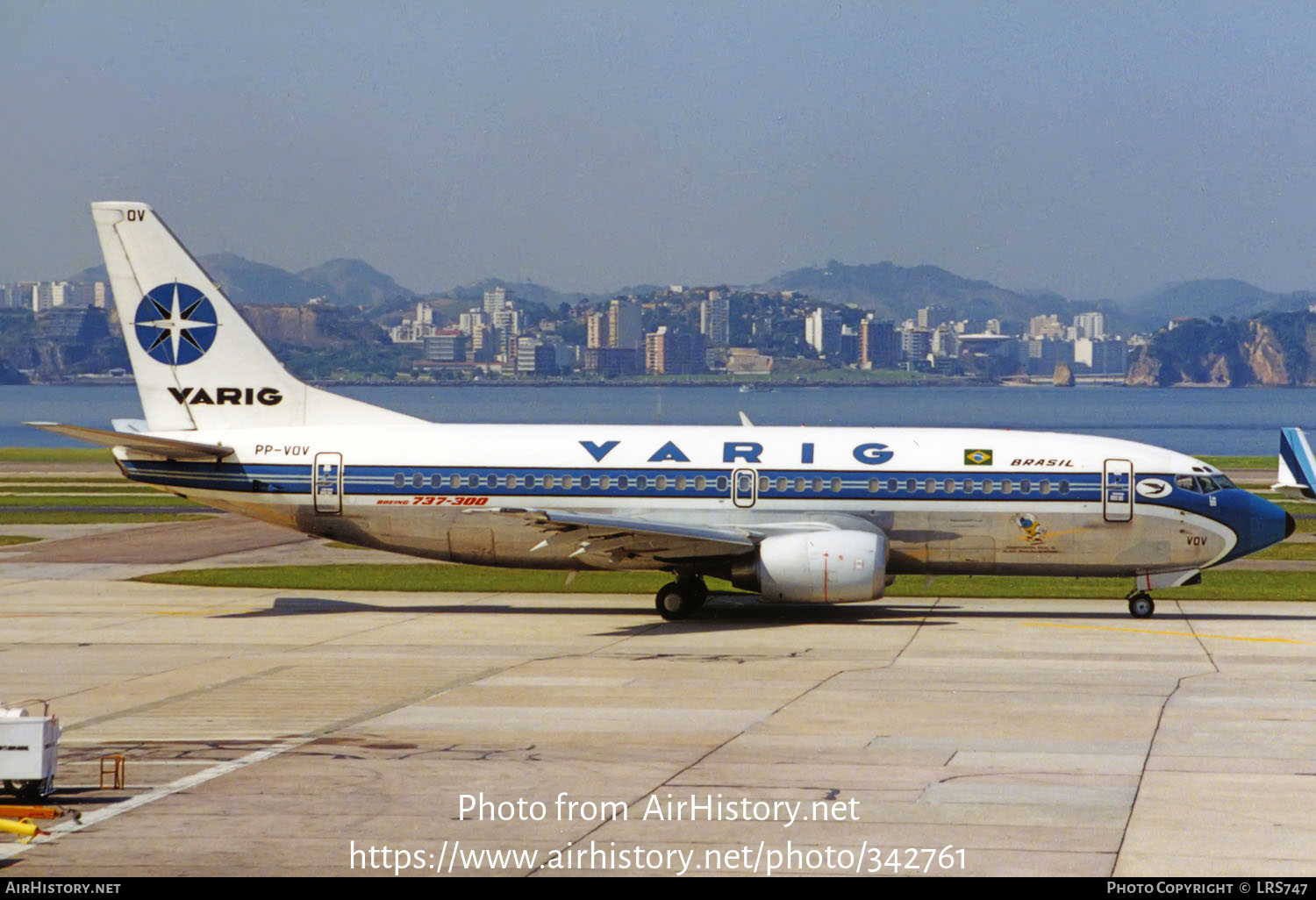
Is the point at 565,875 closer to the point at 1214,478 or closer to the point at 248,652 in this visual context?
the point at 248,652

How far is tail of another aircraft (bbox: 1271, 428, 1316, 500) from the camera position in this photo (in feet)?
172

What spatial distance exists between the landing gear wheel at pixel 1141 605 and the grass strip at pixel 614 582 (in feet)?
12.5

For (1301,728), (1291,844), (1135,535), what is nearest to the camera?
(1291,844)

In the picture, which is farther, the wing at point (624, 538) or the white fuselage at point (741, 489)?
the white fuselage at point (741, 489)

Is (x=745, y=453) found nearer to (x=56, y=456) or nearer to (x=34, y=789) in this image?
(x=34, y=789)

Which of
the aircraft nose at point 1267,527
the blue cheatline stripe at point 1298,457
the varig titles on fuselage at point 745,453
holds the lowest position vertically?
the aircraft nose at point 1267,527

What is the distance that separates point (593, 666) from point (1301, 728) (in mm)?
10892

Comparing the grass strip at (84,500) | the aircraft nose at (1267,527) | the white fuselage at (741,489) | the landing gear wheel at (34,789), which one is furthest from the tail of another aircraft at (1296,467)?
the landing gear wheel at (34,789)

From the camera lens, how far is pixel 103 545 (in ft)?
153

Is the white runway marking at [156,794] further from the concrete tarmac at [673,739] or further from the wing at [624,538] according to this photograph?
the wing at [624,538]

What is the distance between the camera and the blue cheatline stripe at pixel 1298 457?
52.3 metres

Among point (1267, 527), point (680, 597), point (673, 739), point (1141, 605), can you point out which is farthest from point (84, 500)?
point (673, 739)

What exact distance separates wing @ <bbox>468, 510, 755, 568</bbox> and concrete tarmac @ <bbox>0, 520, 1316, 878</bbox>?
1443mm

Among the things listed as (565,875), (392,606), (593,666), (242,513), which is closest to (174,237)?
(242,513)
